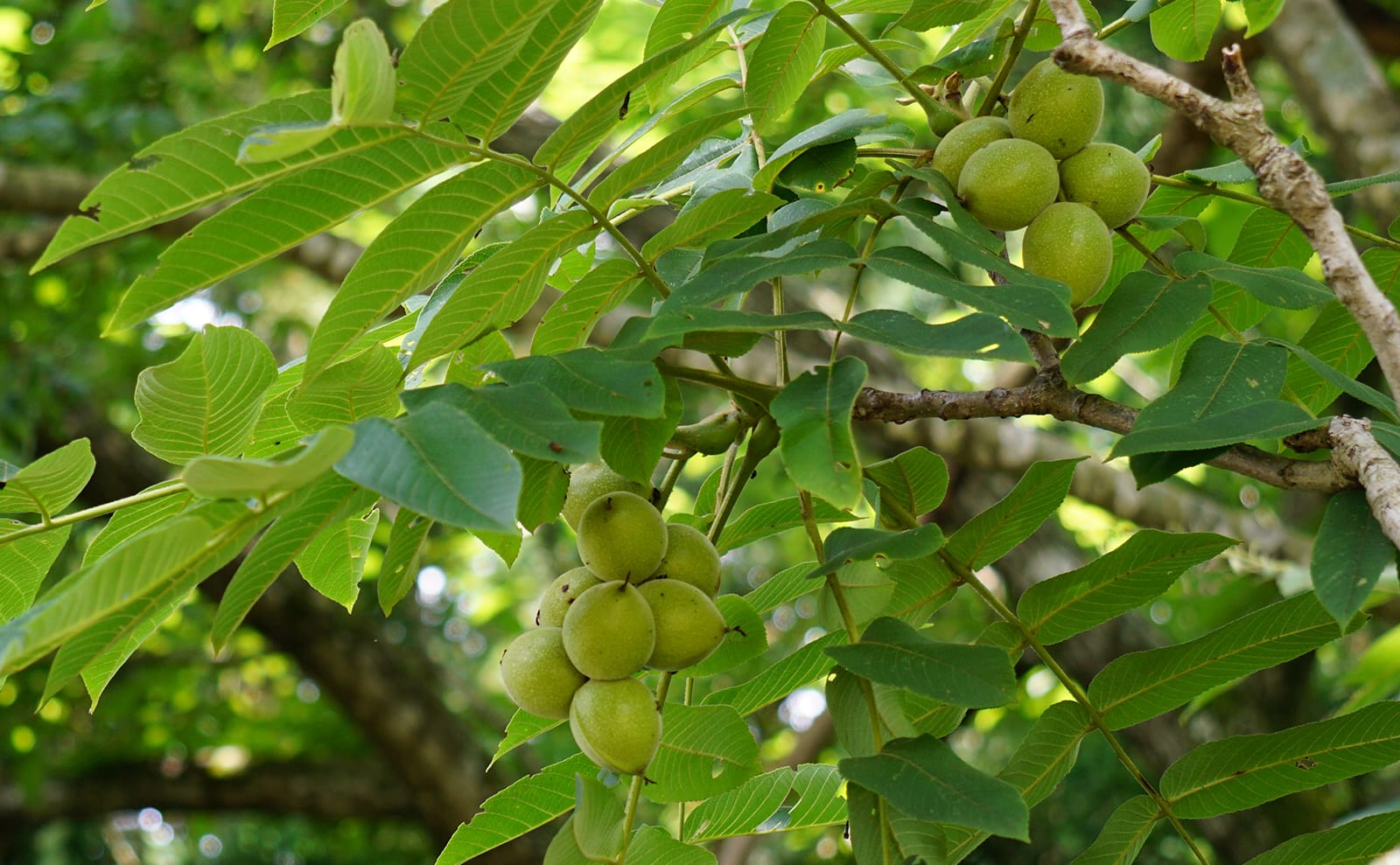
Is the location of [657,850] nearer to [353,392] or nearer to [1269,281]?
[353,392]

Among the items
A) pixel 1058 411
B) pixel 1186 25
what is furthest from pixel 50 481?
pixel 1186 25

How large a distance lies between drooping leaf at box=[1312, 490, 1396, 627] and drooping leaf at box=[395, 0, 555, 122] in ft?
2.36

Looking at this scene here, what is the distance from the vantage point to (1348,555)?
2.92 feet

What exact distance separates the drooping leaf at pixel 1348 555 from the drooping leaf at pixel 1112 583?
0.51 ft

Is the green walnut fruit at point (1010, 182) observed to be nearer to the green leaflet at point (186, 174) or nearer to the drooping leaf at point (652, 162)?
the drooping leaf at point (652, 162)

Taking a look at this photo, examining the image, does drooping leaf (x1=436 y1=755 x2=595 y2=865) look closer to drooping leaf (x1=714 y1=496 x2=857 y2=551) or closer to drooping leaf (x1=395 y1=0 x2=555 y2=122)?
drooping leaf (x1=714 y1=496 x2=857 y2=551)

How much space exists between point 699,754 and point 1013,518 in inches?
15.4

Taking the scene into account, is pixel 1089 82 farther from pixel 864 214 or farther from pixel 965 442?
pixel 965 442

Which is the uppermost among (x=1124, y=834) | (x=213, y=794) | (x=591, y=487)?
(x=591, y=487)

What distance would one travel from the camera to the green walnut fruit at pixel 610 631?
993mm

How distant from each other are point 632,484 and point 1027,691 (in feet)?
10.7

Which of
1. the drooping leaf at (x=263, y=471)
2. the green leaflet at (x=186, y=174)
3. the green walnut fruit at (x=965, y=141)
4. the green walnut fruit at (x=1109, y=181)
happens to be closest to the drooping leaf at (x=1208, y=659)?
the green walnut fruit at (x=1109, y=181)

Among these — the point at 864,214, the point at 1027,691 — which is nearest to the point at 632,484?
the point at 864,214

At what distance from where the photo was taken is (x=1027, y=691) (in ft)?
13.3
